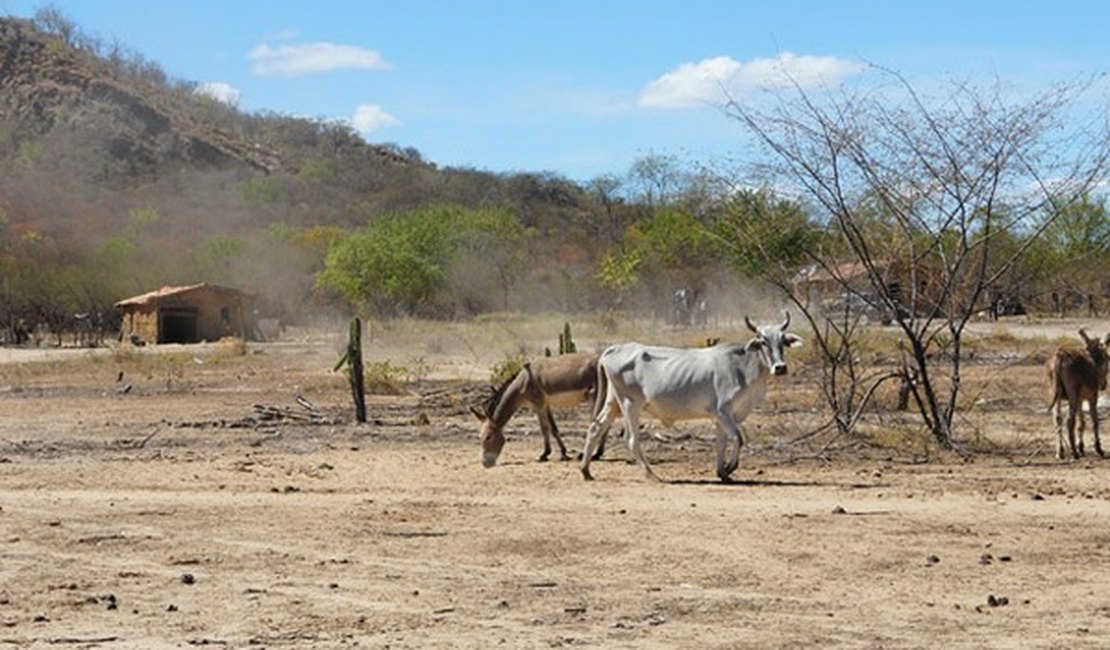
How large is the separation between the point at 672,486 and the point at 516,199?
377 feet

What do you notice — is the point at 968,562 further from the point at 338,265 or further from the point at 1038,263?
the point at 338,265

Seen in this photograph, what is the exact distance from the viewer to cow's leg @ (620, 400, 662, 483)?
18.5 m

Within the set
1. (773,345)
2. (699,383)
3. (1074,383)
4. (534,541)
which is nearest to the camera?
(534,541)

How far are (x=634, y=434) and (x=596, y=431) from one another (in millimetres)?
563

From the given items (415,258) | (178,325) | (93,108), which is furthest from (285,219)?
(178,325)

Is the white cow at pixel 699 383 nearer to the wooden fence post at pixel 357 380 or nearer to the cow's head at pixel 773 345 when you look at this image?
the cow's head at pixel 773 345

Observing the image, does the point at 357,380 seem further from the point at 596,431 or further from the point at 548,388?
the point at 596,431

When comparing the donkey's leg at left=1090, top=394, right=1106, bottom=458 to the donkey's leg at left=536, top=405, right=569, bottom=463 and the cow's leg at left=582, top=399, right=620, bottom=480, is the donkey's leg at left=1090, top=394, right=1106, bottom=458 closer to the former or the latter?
the cow's leg at left=582, top=399, right=620, bottom=480

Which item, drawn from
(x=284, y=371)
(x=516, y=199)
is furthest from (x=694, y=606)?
(x=516, y=199)

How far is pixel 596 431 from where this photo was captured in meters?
19.0

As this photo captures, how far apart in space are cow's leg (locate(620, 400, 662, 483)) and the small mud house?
4745cm

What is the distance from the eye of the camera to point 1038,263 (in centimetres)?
2869

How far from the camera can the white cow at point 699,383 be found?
18.4m

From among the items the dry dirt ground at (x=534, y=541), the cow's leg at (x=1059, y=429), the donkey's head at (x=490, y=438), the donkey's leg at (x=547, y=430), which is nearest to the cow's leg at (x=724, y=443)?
the dry dirt ground at (x=534, y=541)
